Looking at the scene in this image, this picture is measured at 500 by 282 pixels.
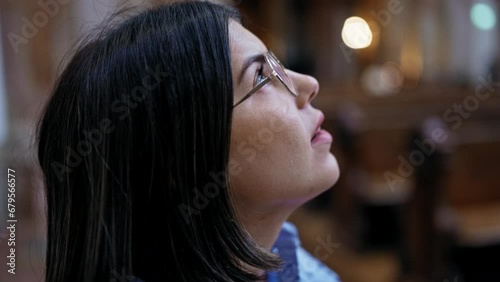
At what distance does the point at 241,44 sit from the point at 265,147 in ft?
0.59

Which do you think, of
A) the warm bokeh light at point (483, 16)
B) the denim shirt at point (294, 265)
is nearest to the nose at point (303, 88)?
the denim shirt at point (294, 265)

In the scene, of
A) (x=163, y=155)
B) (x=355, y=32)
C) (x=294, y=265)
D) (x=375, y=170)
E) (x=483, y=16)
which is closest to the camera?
(x=163, y=155)

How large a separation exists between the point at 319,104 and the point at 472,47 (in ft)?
14.5

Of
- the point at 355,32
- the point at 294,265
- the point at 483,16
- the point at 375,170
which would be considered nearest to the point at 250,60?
the point at 294,265

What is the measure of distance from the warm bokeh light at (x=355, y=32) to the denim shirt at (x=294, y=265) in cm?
600

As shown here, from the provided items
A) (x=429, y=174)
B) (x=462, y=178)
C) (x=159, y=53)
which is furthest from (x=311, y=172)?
(x=462, y=178)

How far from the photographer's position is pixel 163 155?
0.74 metres

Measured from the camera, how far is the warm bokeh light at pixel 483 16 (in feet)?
23.7

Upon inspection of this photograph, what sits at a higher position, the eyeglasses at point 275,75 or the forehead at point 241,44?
the forehead at point 241,44

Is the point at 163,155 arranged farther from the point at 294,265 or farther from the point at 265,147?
the point at 294,265

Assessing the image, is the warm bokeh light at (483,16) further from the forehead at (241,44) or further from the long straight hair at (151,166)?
the long straight hair at (151,166)

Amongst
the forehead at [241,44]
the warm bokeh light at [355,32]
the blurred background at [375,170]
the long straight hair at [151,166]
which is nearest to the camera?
the long straight hair at [151,166]

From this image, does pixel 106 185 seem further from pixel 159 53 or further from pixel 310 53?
pixel 310 53

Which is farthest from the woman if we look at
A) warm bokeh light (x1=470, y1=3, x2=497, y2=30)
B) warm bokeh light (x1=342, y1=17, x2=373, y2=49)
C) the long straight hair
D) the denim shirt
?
warm bokeh light (x1=470, y1=3, x2=497, y2=30)
